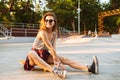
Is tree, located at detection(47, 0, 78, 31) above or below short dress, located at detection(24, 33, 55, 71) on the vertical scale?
above

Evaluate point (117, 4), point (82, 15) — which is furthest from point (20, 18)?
point (117, 4)

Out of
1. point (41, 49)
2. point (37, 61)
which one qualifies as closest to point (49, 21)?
point (41, 49)

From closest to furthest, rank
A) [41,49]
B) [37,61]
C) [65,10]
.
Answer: [37,61] < [41,49] < [65,10]

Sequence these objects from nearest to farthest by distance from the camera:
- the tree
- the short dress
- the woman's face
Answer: the woman's face < the short dress < the tree

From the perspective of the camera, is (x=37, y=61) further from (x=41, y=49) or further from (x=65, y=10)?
(x=65, y=10)

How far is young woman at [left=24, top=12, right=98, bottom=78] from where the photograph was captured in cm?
686

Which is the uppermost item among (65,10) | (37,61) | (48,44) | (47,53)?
(65,10)

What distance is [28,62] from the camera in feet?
23.8

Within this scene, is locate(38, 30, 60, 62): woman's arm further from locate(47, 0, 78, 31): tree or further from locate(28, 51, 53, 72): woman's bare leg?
locate(47, 0, 78, 31): tree

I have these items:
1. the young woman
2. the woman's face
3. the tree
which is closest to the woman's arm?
the young woman

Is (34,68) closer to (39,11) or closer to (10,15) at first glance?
(10,15)

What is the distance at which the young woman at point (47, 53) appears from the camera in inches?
270

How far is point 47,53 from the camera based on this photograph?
24.0ft

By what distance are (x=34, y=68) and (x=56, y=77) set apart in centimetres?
125
